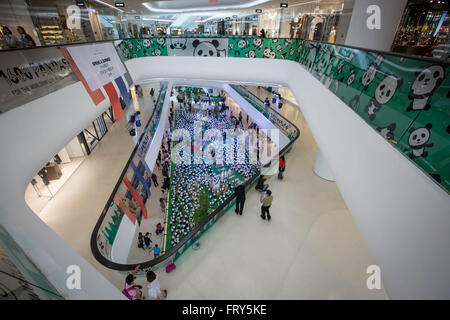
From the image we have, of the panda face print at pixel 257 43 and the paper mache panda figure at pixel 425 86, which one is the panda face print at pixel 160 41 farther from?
the paper mache panda figure at pixel 425 86

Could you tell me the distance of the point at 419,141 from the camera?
1870 millimetres

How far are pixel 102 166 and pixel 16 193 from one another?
22.7ft

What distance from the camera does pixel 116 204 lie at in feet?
18.0

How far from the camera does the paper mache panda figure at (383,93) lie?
7.78 ft

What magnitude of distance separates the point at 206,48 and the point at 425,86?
8.40 meters

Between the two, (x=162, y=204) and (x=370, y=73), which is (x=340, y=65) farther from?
(x=162, y=204)

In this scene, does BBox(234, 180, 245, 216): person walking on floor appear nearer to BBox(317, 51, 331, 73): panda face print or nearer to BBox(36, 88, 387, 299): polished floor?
BBox(36, 88, 387, 299): polished floor

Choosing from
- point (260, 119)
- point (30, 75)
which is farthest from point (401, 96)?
point (260, 119)

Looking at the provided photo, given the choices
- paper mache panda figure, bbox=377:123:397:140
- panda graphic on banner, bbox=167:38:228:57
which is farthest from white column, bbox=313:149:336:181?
panda graphic on banner, bbox=167:38:228:57

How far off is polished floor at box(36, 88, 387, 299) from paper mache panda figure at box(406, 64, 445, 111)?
3610mm

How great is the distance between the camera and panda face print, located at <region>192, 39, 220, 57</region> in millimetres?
8758

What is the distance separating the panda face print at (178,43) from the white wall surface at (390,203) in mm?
7000
